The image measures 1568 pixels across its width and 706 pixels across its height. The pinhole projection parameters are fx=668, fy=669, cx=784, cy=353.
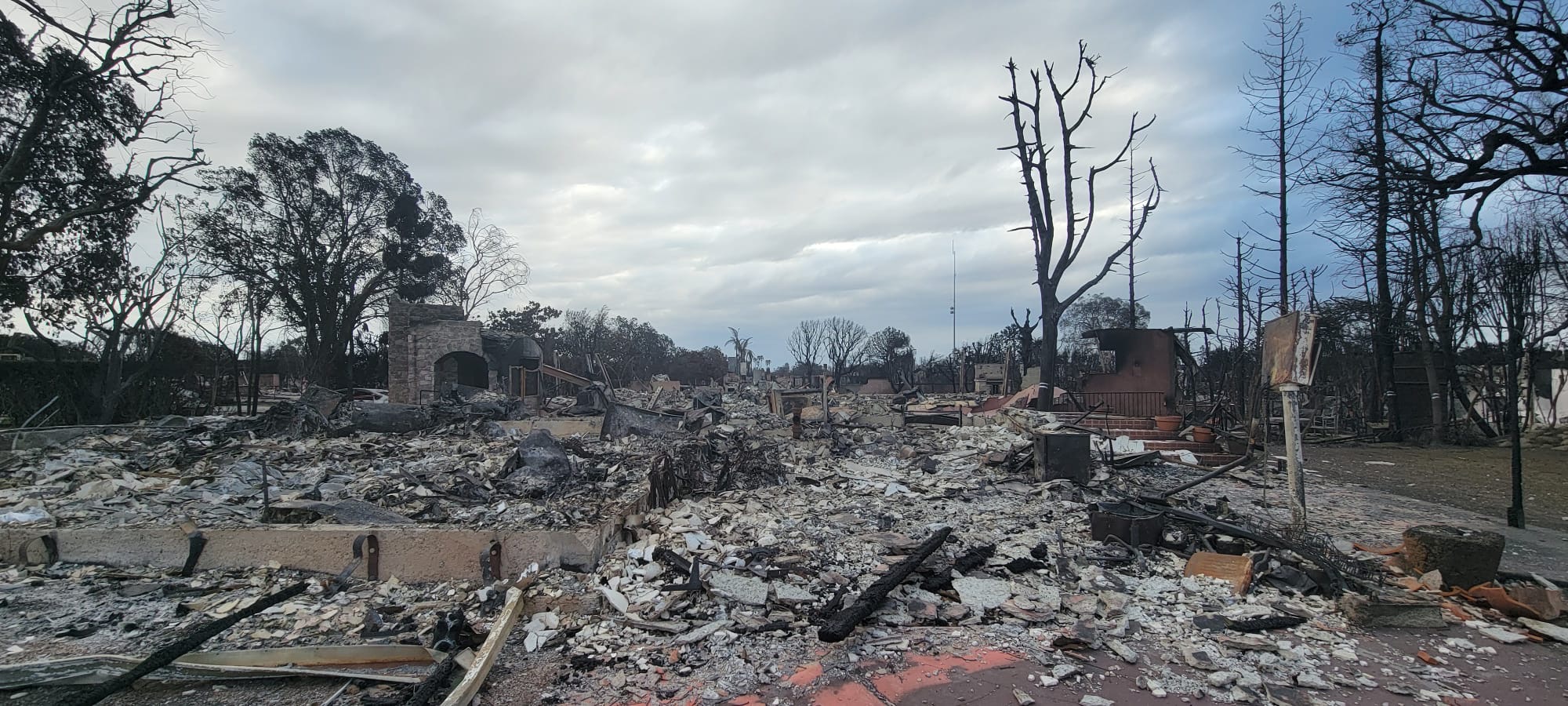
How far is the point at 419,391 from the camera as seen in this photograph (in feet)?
72.7

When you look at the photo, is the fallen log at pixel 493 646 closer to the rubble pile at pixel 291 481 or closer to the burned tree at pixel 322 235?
the rubble pile at pixel 291 481

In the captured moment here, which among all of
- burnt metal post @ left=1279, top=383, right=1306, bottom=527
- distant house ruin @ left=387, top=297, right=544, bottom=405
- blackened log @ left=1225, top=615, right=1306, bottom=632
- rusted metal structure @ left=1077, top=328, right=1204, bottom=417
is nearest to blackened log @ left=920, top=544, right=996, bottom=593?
blackened log @ left=1225, top=615, right=1306, bottom=632

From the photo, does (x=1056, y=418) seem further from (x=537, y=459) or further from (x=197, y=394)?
(x=197, y=394)

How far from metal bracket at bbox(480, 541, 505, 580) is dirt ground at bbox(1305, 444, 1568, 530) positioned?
936 centimetres

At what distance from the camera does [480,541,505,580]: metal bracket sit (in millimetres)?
4531

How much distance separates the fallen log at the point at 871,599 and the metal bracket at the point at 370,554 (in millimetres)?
3191

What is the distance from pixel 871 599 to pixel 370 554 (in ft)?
11.4

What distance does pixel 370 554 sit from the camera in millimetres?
4660

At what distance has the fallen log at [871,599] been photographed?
3635mm

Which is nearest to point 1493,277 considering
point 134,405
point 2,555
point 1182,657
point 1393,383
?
point 1393,383

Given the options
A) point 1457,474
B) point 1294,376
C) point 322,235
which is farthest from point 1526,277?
point 322,235

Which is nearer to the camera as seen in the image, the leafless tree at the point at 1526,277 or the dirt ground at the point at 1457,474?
the dirt ground at the point at 1457,474

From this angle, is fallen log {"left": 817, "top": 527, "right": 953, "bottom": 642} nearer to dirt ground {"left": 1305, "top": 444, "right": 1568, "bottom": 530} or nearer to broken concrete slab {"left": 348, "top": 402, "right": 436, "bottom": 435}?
dirt ground {"left": 1305, "top": 444, "right": 1568, "bottom": 530}

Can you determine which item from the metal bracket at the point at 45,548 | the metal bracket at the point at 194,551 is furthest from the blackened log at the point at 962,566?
the metal bracket at the point at 45,548
